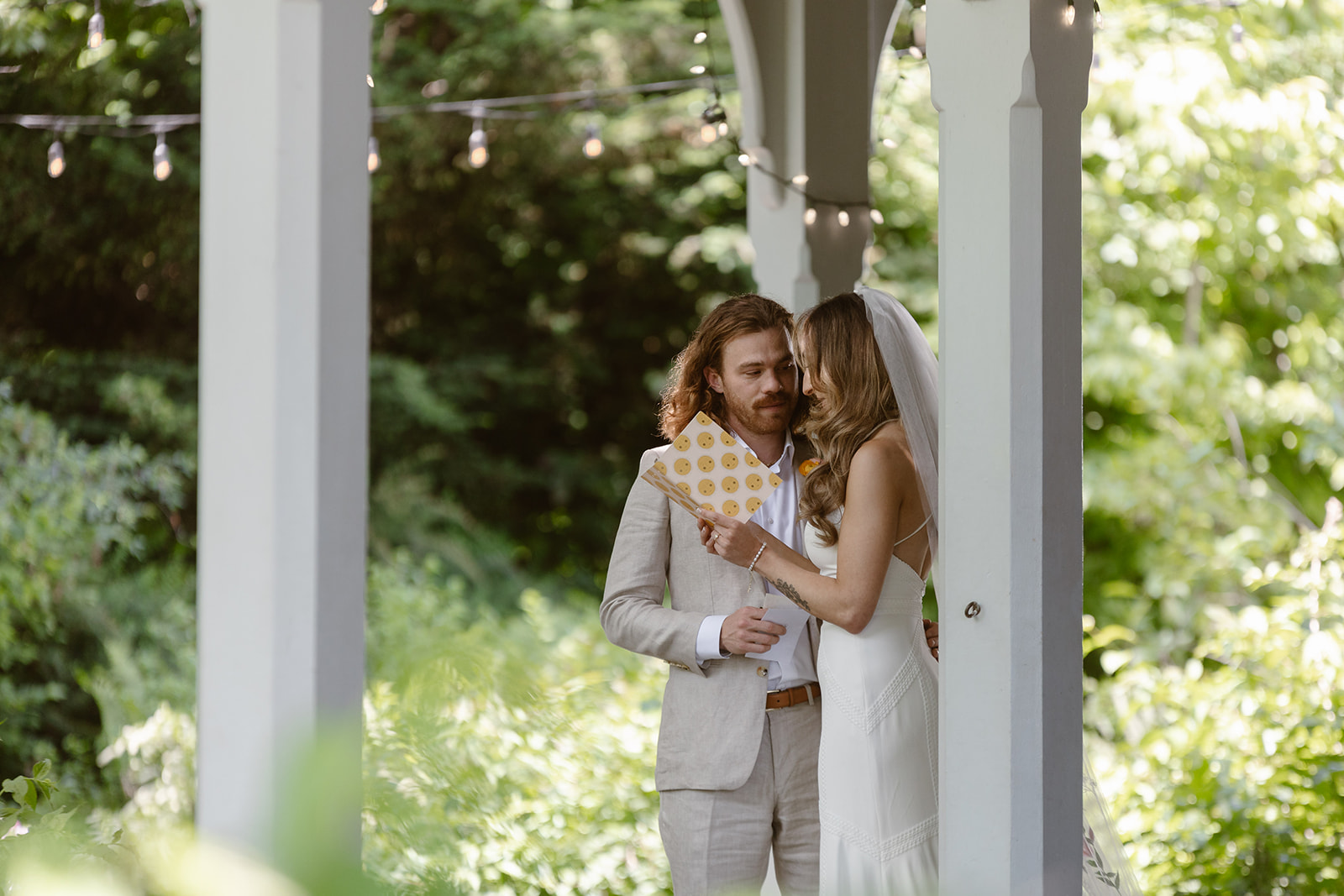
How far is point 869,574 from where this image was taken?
258cm

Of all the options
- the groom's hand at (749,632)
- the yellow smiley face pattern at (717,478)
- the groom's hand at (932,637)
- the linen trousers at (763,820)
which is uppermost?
the yellow smiley face pattern at (717,478)

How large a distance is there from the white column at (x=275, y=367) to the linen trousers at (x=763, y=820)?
1.10m

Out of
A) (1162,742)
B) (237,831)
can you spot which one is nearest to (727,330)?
(237,831)

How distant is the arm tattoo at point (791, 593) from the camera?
2.65m

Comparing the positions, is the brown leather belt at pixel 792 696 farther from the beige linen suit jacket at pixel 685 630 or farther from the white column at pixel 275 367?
the white column at pixel 275 367

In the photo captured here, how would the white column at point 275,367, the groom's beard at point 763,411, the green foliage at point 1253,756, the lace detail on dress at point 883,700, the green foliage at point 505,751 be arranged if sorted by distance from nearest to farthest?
the green foliage at point 505,751
the white column at point 275,367
the lace detail on dress at point 883,700
the groom's beard at point 763,411
the green foliage at point 1253,756

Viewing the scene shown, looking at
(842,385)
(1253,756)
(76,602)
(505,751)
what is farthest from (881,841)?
(76,602)

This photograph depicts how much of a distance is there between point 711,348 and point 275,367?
4.04 ft

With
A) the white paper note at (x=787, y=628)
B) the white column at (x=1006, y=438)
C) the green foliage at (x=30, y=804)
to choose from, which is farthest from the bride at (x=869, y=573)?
the green foliage at (x=30, y=804)

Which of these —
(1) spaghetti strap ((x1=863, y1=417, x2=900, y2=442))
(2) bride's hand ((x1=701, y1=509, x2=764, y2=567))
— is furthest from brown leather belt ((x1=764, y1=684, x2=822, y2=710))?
(1) spaghetti strap ((x1=863, y1=417, x2=900, y2=442))

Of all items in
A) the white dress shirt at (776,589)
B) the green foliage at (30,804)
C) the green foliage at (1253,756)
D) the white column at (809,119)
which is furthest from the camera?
the green foliage at (1253,756)

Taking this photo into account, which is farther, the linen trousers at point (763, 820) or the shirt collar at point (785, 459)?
the shirt collar at point (785, 459)

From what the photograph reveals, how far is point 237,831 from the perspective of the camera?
2.04 ft

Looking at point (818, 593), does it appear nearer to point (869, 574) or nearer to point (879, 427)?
point (869, 574)
